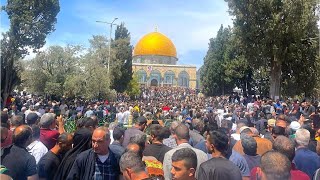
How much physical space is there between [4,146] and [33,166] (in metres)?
0.55

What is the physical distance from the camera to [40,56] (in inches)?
1202

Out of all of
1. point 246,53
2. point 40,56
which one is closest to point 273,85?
point 246,53

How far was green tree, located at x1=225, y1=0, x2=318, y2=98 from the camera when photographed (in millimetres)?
20855

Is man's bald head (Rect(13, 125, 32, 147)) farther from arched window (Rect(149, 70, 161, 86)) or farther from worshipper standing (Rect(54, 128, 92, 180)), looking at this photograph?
arched window (Rect(149, 70, 161, 86))

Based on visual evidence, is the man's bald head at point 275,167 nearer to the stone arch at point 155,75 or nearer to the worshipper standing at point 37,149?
the worshipper standing at point 37,149

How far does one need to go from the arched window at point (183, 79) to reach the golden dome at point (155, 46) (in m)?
5.54

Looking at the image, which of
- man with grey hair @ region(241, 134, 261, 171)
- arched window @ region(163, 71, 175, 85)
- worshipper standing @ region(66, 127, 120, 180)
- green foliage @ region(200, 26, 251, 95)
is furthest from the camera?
arched window @ region(163, 71, 175, 85)

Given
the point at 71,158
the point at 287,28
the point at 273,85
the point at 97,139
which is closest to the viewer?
the point at 97,139

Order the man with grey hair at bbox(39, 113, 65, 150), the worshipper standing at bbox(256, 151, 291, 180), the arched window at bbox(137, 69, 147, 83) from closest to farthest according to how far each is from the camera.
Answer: the worshipper standing at bbox(256, 151, 291, 180) → the man with grey hair at bbox(39, 113, 65, 150) → the arched window at bbox(137, 69, 147, 83)

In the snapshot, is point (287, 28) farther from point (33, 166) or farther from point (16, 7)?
point (33, 166)

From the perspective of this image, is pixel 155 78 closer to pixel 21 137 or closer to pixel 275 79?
pixel 275 79

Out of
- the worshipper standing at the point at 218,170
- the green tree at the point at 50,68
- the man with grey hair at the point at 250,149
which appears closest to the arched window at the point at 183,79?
the green tree at the point at 50,68

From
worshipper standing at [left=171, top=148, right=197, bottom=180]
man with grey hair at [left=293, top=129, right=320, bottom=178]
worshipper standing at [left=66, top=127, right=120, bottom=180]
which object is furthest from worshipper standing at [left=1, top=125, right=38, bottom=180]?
man with grey hair at [left=293, top=129, right=320, bottom=178]

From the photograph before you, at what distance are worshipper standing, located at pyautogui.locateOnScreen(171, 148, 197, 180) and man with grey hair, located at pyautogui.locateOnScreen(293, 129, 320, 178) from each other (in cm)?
219
